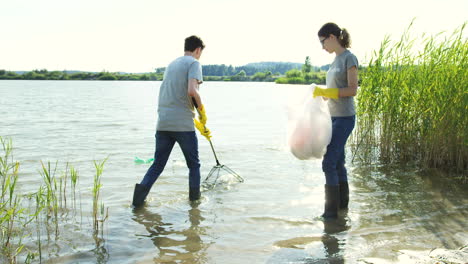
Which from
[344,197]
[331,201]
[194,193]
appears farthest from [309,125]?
[194,193]

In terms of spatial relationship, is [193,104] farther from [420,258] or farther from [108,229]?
[420,258]

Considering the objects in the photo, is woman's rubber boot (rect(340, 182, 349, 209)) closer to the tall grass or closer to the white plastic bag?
the white plastic bag

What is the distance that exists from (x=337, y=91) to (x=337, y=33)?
55 cm

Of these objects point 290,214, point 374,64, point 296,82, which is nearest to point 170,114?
point 290,214

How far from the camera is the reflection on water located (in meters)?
3.69

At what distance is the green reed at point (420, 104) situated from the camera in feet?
20.1

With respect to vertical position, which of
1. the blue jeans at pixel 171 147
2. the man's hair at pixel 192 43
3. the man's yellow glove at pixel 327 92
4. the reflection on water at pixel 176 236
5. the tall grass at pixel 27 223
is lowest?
the reflection on water at pixel 176 236

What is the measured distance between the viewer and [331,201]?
4461 mm

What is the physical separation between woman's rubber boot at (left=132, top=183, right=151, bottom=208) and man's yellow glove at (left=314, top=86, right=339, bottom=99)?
2.22 metres

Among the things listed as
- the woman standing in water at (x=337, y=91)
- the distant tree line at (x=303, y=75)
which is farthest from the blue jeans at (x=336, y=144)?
the distant tree line at (x=303, y=75)

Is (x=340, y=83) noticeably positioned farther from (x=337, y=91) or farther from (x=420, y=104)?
(x=420, y=104)

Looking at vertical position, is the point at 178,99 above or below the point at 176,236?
above

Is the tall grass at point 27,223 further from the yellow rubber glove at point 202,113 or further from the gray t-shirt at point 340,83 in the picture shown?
the gray t-shirt at point 340,83

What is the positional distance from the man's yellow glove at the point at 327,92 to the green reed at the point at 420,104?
8.95 ft
